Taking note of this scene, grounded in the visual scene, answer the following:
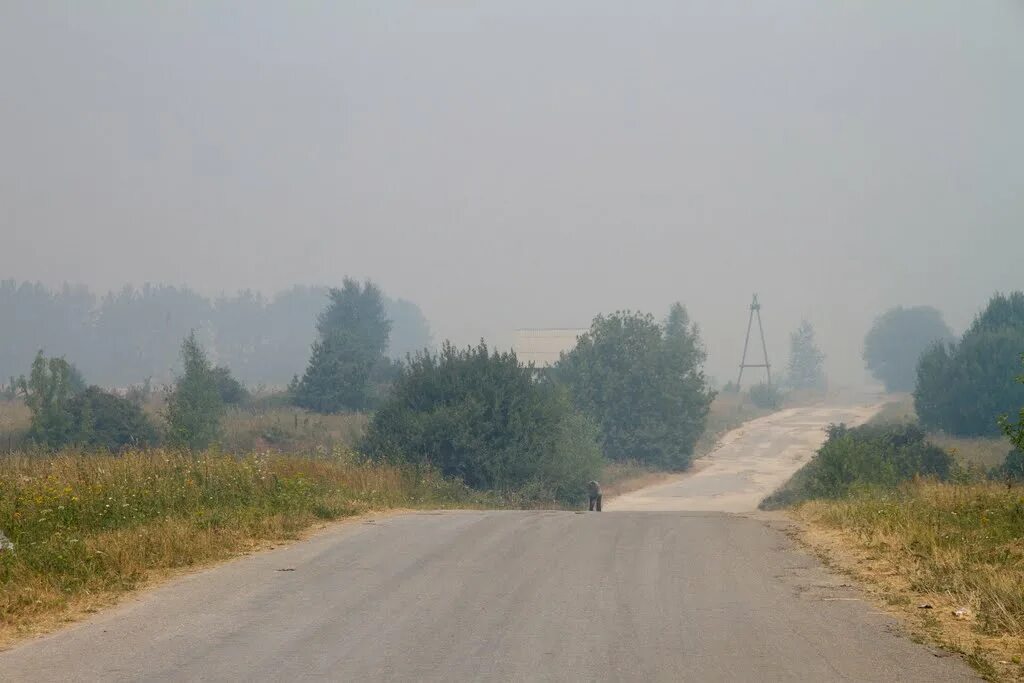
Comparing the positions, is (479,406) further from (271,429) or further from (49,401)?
(271,429)

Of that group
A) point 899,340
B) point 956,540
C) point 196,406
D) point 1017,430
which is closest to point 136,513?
point 956,540

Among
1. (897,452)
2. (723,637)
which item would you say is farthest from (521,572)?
(897,452)

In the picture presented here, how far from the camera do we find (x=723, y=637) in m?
8.35

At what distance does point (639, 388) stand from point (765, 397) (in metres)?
55.8

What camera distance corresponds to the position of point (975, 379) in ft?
226

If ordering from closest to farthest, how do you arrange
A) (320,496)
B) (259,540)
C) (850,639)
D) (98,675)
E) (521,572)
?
(98,675), (850,639), (521,572), (259,540), (320,496)

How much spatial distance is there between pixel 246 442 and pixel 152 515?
42.4 meters

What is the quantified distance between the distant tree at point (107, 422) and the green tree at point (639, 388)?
2979 cm

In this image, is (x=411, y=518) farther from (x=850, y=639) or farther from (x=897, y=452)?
(x=897, y=452)

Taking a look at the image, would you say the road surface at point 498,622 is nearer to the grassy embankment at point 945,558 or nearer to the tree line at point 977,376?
the grassy embankment at point 945,558

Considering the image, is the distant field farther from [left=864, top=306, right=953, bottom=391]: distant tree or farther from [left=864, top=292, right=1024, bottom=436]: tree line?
[left=864, top=306, right=953, bottom=391]: distant tree

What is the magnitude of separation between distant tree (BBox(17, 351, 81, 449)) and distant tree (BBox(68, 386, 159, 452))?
705mm

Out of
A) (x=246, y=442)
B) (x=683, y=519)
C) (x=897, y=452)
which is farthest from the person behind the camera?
A: (x=246, y=442)

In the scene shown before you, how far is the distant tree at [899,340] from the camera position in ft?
585
